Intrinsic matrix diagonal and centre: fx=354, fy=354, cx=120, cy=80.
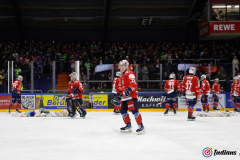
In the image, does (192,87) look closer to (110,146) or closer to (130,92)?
(130,92)

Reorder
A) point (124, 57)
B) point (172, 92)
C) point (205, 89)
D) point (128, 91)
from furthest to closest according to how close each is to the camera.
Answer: point (124, 57), point (205, 89), point (172, 92), point (128, 91)

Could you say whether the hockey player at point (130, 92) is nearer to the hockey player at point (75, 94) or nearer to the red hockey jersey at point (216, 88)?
the hockey player at point (75, 94)

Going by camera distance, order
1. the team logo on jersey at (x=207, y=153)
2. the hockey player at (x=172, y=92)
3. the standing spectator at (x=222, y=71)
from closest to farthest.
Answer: the team logo on jersey at (x=207, y=153)
the hockey player at (x=172, y=92)
the standing spectator at (x=222, y=71)

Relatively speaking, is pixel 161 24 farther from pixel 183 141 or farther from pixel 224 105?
pixel 183 141

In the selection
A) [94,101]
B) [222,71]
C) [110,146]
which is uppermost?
[222,71]

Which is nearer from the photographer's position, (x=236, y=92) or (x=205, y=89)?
(x=205, y=89)

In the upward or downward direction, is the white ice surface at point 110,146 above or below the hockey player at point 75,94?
below

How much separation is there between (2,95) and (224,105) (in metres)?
11.9

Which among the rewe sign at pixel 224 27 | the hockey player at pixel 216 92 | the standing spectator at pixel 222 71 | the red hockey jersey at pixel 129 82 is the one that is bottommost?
the hockey player at pixel 216 92

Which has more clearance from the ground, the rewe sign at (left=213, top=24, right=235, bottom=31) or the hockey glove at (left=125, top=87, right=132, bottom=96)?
the rewe sign at (left=213, top=24, right=235, bottom=31)

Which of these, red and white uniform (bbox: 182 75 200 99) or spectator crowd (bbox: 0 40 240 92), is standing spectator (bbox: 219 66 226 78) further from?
red and white uniform (bbox: 182 75 200 99)

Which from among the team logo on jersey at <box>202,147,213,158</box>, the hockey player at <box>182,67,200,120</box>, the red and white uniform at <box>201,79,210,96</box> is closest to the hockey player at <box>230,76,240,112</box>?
the red and white uniform at <box>201,79,210,96</box>

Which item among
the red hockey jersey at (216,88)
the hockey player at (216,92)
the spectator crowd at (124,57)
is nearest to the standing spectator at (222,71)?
the spectator crowd at (124,57)

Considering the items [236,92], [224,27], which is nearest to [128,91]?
[236,92]
